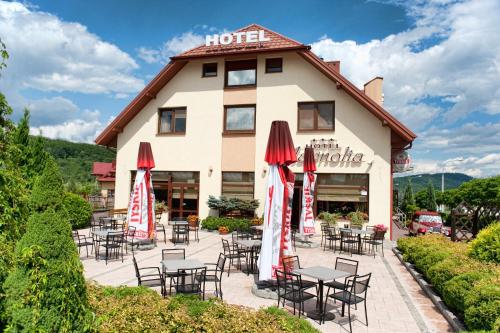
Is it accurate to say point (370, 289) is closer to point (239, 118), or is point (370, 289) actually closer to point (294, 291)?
point (294, 291)

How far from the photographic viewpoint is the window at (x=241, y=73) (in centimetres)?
1938

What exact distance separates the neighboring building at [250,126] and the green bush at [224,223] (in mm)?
1302

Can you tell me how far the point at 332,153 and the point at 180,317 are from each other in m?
14.4

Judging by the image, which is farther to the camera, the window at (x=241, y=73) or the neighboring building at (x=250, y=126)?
the window at (x=241, y=73)

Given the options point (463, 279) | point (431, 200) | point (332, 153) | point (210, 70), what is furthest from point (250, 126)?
point (431, 200)

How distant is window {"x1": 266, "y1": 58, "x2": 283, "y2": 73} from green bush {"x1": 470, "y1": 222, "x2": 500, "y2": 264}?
13268mm

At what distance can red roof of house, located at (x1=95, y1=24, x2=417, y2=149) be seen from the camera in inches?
653

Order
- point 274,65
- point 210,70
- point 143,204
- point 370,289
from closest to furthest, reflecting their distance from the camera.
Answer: point 370,289 → point 143,204 → point 274,65 → point 210,70

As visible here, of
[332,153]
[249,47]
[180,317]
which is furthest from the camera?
[249,47]

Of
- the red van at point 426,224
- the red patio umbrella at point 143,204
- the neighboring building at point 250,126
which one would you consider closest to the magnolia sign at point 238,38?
the neighboring building at point 250,126

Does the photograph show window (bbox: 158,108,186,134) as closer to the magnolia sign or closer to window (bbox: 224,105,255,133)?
window (bbox: 224,105,255,133)

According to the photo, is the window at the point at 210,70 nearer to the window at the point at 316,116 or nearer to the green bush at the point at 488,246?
the window at the point at 316,116

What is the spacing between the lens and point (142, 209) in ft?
39.5

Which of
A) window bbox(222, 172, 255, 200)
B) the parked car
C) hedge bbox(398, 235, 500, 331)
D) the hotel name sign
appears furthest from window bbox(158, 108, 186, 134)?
the parked car
